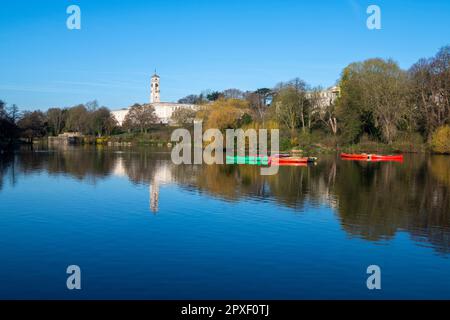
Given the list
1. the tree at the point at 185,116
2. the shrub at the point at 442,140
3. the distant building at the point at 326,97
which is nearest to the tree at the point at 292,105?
the distant building at the point at 326,97

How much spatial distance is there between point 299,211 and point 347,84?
48.8 metres

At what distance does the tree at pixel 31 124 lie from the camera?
89.4 m

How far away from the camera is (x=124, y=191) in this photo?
23.7m

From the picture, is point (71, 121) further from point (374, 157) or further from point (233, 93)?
point (374, 157)

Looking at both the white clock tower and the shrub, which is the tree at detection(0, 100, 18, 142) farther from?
the white clock tower

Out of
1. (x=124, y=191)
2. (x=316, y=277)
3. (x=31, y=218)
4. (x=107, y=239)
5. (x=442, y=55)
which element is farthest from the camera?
(x=442, y=55)

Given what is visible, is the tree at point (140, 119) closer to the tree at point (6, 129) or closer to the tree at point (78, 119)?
the tree at point (78, 119)

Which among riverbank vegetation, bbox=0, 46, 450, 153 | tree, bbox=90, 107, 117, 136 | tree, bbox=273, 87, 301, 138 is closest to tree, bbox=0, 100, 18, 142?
riverbank vegetation, bbox=0, 46, 450, 153

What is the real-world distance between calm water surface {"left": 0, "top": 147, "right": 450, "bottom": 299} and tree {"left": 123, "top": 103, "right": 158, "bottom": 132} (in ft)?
271

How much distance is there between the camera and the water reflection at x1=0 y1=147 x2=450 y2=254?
51.8ft

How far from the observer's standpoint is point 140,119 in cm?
10800

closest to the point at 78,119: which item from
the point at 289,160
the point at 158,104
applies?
the point at 158,104
